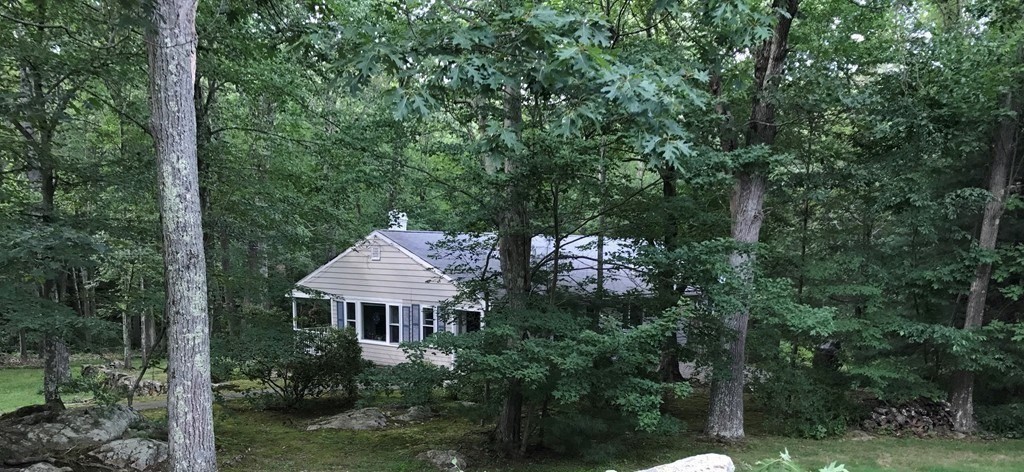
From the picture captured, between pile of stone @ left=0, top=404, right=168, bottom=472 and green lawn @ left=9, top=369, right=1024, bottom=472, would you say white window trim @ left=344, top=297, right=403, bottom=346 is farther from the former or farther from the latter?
pile of stone @ left=0, top=404, right=168, bottom=472

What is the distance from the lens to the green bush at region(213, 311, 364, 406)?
26.6 ft

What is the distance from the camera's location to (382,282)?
1484cm

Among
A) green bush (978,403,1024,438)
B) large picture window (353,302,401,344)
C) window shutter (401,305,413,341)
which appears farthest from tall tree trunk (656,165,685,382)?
large picture window (353,302,401,344)

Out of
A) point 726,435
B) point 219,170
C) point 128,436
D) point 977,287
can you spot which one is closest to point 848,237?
point 977,287

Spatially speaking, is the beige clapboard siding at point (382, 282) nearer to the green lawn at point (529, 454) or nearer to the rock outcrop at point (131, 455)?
the green lawn at point (529, 454)

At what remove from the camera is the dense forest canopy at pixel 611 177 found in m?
4.70

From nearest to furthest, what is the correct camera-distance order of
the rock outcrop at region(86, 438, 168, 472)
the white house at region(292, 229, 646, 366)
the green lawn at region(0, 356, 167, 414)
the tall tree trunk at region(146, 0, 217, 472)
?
the tall tree trunk at region(146, 0, 217, 472), the rock outcrop at region(86, 438, 168, 472), the green lawn at region(0, 356, 167, 414), the white house at region(292, 229, 646, 366)

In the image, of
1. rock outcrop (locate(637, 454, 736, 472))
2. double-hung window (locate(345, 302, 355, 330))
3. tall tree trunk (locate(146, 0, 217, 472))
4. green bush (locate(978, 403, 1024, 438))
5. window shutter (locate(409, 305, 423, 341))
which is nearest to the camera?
rock outcrop (locate(637, 454, 736, 472))

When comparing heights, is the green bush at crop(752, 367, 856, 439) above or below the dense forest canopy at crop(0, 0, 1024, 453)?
below

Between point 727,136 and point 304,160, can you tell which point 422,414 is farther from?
point 727,136

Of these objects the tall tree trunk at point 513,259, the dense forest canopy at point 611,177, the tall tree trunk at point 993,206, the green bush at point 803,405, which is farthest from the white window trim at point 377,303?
the tall tree trunk at point 993,206

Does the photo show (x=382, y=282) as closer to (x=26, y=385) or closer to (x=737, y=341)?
(x=26, y=385)

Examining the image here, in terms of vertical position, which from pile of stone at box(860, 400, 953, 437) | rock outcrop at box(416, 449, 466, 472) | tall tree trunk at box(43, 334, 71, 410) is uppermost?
tall tree trunk at box(43, 334, 71, 410)

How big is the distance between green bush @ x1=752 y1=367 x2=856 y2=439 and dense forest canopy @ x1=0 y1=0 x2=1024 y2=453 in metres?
0.04
